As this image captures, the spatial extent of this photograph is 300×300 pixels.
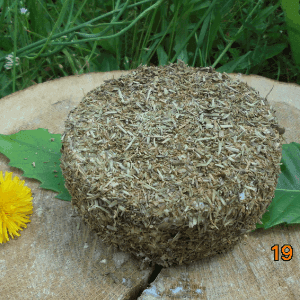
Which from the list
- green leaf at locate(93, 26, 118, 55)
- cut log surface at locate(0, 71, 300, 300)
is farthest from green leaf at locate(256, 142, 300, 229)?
green leaf at locate(93, 26, 118, 55)

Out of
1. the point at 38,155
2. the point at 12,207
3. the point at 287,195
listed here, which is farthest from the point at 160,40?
the point at 12,207

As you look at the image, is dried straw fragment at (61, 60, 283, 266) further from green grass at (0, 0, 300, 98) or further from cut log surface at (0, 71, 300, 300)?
green grass at (0, 0, 300, 98)

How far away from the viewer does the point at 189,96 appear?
1.50m

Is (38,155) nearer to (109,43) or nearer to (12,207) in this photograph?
(12,207)

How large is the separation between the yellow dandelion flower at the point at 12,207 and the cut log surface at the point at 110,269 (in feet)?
0.14

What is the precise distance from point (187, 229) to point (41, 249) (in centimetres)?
60

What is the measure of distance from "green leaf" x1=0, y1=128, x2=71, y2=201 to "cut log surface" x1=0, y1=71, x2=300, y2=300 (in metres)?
0.07

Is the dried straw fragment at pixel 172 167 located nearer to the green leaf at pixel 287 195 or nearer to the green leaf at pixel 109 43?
the green leaf at pixel 287 195

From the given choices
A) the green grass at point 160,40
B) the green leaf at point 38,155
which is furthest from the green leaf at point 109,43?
the green leaf at point 38,155

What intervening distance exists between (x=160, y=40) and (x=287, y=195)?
1248mm

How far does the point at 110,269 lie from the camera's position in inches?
53.4

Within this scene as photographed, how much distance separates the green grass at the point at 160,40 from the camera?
2.34m

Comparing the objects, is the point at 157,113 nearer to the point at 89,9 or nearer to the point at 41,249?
the point at 41,249

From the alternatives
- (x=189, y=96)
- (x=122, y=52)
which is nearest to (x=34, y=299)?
(x=189, y=96)
